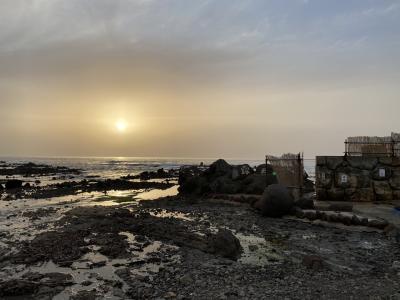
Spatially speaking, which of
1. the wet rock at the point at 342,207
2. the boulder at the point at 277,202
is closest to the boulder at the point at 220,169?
the boulder at the point at 277,202

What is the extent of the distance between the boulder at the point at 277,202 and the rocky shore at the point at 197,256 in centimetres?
24

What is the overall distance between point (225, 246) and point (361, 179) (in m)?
12.2

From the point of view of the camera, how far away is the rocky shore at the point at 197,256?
27.3 feet

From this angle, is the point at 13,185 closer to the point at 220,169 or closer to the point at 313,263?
the point at 220,169

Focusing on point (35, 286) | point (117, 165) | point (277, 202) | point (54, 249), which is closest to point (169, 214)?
point (277, 202)

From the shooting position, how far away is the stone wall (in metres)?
20.7

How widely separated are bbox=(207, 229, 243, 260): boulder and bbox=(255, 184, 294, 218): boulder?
21.1 feet

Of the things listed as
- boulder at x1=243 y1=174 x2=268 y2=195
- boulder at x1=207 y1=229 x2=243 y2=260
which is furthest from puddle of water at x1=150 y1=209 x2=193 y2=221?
boulder at x1=243 y1=174 x2=268 y2=195

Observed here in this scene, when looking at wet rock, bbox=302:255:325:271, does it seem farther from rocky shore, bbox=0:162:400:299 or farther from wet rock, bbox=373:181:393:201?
wet rock, bbox=373:181:393:201

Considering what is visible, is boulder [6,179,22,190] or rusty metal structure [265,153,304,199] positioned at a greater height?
rusty metal structure [265,153,304,199]

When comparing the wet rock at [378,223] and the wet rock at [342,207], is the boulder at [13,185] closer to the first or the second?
the wet rock at [342,207]

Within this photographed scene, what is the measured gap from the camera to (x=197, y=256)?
11.0 metres

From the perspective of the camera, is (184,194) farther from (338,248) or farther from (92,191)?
(338,248)

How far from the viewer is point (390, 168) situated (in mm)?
20703
